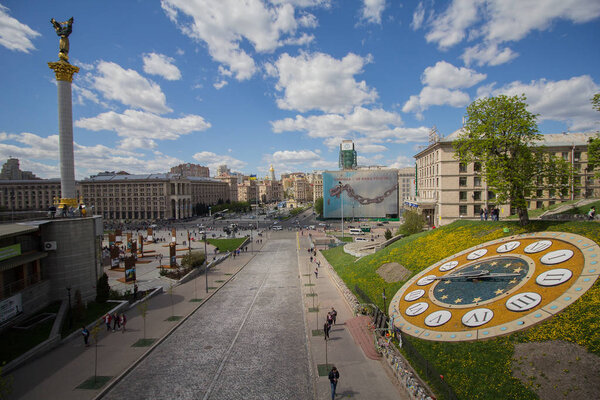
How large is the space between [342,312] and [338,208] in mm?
101440

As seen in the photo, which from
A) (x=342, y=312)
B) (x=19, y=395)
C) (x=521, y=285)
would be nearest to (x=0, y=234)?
(x=19, y=395)

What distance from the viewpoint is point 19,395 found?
50.1 feet

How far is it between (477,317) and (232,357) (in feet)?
47.2

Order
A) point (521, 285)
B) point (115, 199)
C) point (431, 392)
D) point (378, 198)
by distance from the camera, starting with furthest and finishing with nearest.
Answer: point (115, 199) < point (378, 198) < point (521, 285) < point (431, 392)

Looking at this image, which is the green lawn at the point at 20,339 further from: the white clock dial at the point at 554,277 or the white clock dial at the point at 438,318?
the white clock dial at the point at 554,277

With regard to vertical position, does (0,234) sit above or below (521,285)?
above

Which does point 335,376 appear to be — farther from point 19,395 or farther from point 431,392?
point 19,395

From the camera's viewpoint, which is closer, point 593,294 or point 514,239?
point 593,294

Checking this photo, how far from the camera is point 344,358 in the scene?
59.5ft

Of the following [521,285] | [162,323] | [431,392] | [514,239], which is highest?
[514,239]

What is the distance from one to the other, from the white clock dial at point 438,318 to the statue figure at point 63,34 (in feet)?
143

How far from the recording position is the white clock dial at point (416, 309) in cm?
1941

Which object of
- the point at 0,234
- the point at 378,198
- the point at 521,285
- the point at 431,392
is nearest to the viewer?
the point at 431,392

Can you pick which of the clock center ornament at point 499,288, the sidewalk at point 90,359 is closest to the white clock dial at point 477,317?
the clock center ornament at point 499,288
